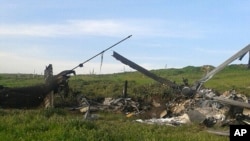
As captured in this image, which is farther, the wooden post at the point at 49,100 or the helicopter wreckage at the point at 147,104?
the wooden post at the point at 49,100

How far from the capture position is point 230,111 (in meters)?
18.2

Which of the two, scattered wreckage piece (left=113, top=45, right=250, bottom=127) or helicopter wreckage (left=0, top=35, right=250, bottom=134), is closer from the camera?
scattered wreckage piece (left=113, top=45, right=250, bottom=127)

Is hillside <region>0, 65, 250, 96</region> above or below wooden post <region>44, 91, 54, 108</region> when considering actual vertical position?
above

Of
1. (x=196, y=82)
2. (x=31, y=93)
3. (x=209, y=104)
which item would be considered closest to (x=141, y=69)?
(x=196, y=82)

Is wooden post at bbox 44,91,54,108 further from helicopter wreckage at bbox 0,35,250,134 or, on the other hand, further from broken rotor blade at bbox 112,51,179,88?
broken rotor blade at bbox 112,51,179,88

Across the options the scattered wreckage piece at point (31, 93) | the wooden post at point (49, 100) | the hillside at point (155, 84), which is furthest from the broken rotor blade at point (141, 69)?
the hillside at point (155, 84)

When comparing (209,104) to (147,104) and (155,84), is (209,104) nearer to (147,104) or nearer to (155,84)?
(147,104)

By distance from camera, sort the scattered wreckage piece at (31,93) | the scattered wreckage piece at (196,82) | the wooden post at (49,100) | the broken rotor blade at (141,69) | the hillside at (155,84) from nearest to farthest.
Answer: the scattered wreckage piece at (196,82)
the broken rotor blade at (141,69)
the scattered wreckage piece at (31,93)
the wooden post at (49,100)
the hillside at (155,84)

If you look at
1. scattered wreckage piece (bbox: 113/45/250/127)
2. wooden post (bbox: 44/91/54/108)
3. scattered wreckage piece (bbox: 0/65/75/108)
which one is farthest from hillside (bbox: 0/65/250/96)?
scattered wreckage piece (bbox: 113/45/250/127)

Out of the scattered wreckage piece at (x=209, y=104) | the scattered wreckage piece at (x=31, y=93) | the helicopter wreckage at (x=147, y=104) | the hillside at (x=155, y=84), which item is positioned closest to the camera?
the scattered wreckage piece at (x=209, y=104)

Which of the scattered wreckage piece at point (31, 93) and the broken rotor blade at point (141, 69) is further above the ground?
the broken rotor blade at point (141, 69)

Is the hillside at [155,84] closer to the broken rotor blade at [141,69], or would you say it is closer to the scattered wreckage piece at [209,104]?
the scattered wreckage piece at [209,104]

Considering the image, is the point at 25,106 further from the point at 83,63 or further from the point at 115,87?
the point at 115,87

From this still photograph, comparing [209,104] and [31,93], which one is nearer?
[209,104]
